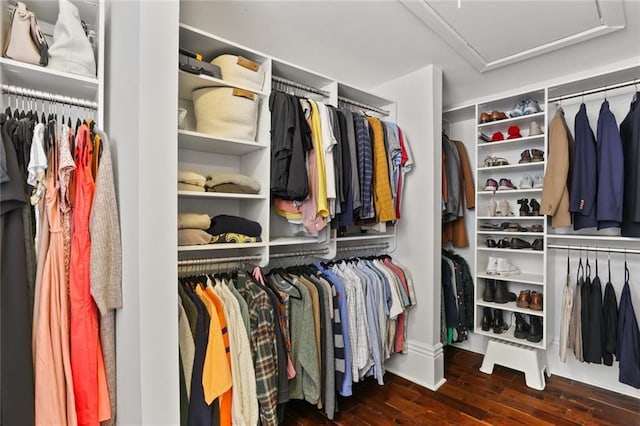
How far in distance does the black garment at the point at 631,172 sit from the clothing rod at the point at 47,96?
2.96 meters

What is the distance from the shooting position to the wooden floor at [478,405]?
1.91 meters

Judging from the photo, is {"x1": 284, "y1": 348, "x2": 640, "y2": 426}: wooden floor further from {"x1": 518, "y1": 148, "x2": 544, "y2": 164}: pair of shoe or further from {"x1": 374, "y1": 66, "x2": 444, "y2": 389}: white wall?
{"x1": 518, "y1": 148, "x2": 544, "y2": 164}: pair of shoe

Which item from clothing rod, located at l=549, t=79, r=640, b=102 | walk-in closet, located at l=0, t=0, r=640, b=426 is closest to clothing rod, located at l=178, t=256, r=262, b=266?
walk-in closet, located at l=0, t=0, r=640, b=426

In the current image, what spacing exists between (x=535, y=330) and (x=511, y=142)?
1.47 m

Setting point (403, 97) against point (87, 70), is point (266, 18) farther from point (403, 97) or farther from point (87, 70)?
point (403, 97)

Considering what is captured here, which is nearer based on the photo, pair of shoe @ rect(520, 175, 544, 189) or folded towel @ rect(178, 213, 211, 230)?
folded towel @ rect(178, 213, 211, 230)

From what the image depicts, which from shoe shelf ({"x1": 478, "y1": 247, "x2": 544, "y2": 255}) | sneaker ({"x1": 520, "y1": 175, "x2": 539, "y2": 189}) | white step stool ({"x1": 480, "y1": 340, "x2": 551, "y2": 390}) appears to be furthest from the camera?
sneaker ({"x1": 520, "y1": 175, "x2": 539, "y2": 189})

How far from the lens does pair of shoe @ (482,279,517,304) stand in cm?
258

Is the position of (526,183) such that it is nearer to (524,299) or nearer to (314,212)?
(524,299)

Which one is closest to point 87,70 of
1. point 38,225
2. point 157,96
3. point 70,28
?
point 70,28

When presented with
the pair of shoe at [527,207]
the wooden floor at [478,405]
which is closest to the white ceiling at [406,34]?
the pair of shoe at [527,207]

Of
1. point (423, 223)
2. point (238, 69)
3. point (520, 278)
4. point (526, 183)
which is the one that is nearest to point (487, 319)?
point (520, 278)

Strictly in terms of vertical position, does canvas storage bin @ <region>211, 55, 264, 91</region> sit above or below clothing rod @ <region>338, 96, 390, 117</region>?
below

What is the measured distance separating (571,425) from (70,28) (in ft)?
10.5
